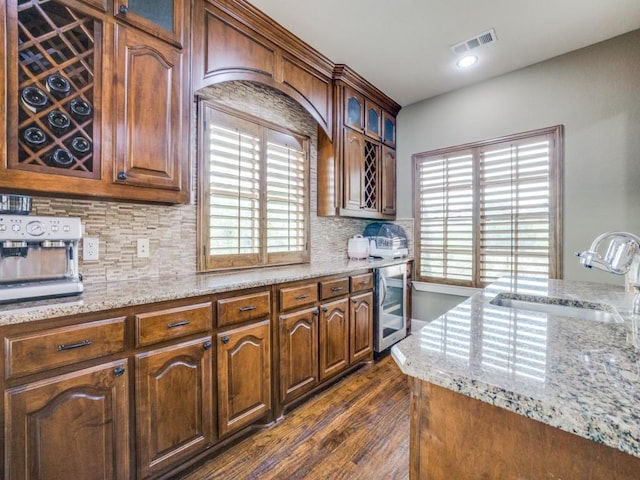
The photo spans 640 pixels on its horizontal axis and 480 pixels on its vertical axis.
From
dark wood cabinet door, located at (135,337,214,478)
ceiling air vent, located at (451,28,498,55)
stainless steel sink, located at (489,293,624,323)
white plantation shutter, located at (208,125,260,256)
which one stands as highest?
ceiling air vent, located at (451,28,498,55)

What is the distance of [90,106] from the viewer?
139cm

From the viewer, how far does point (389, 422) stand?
1.95 meters

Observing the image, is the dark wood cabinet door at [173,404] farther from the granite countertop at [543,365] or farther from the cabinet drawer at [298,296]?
the granite countertop at [543,365]

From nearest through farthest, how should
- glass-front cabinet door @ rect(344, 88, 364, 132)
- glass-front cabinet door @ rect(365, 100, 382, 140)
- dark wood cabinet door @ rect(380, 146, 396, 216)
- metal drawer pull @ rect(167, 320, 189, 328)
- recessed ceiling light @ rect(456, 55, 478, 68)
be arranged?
metal drawer pull @ rect(167, 320, 189, 328) → recessed ceiling light @ rect(456, 55, 478, 68) → glass-front cabinet door @ rect(344, 88, 364, 132) → glass-front cabinet door @ rect(365, 100, 382, 140) → dark wood cabinet door @ rect(380, 146, 396, 216)

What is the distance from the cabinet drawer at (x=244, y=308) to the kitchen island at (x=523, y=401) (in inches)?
44.0

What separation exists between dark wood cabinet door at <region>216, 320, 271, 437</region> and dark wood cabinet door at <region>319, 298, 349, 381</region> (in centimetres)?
51

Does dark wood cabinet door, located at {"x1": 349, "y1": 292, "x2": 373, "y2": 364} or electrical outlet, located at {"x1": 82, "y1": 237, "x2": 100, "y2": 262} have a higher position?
electrical outlet, located at {"x1": 82, "y1": 237, "x2": 100, "y2": 262}

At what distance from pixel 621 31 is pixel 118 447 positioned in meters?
4.36

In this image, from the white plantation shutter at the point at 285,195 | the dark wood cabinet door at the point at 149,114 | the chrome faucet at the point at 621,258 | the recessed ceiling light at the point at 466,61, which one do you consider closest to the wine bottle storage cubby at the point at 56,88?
the dark wood cabinet door at the point at 149,114

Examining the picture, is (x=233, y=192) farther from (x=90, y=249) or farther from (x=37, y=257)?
(x=37, y=257)

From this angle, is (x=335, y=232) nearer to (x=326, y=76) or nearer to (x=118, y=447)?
(x=326, y=76)

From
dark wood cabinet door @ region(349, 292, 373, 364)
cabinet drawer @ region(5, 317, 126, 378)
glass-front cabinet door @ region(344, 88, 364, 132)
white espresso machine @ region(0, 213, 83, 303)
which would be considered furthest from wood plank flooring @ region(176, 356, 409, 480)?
glass-front cabinet door @ region(344, 88, 364, 132)

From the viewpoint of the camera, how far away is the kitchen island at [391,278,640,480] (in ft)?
1.62

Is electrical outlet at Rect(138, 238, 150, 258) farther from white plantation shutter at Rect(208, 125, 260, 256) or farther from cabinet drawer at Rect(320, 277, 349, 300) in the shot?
cabinet drawer at Rect(320, 277, 349, 300)
